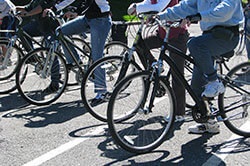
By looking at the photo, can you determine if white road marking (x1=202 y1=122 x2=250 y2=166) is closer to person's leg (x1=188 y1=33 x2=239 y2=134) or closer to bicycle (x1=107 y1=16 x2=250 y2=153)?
bicycle (x1=107 y1=16 x2=250 y2=153)

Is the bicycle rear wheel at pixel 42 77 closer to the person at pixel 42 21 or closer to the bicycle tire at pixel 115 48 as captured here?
the person at pixel 42 21

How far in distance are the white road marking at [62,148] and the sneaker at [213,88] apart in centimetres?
139

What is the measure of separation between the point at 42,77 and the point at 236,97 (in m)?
2.76

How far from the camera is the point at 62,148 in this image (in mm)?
4789

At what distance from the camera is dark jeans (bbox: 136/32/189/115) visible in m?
5.14

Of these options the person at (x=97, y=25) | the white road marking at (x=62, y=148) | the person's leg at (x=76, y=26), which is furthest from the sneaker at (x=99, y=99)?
the person's leg at (x=76, y=26)

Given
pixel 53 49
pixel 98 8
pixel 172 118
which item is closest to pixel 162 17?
pixel 172 118

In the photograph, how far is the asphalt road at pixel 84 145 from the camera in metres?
4.46

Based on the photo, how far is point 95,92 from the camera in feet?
19.9

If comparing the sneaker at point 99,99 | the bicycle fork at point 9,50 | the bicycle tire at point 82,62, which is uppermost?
the bicycle fork at point 9,50

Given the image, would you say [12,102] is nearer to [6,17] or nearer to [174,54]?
[6,17]

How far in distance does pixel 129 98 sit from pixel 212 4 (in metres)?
1.54

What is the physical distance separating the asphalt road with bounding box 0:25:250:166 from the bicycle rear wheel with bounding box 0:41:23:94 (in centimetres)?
98

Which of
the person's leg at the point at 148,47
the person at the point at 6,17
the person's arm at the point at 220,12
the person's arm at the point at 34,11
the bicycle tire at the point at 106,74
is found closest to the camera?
the person's arm at the point at 220,12
